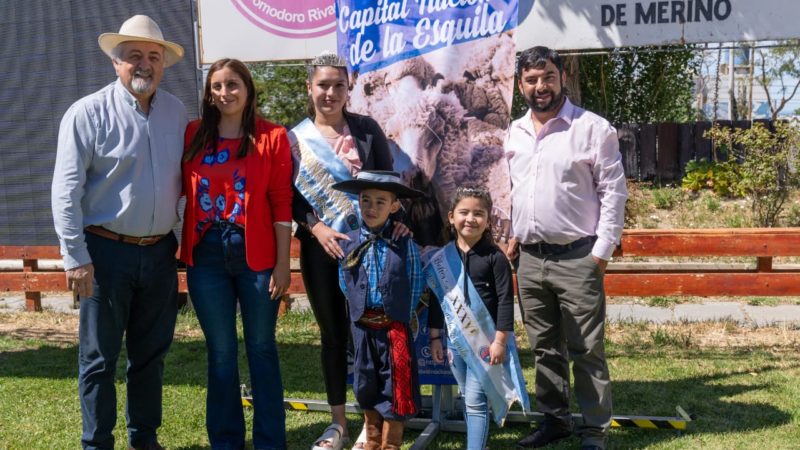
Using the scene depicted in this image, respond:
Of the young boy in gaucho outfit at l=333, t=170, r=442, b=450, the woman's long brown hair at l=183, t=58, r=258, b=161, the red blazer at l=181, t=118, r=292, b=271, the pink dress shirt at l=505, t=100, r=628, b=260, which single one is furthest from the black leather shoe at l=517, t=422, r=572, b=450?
the woman's long brown hair at l=183, t=58, r=258, b=161

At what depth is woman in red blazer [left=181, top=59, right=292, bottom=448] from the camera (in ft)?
13.0

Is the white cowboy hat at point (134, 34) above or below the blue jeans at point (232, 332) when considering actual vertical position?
above

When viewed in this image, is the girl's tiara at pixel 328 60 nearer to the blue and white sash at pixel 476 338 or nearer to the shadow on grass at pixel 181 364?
the blue and white sash at pixel 476 338

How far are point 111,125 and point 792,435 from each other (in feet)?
12.2

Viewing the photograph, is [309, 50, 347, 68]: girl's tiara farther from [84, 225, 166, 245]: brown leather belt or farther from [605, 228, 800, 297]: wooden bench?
[605, 228, 800, 297]: wooden bench

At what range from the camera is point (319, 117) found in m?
4.20

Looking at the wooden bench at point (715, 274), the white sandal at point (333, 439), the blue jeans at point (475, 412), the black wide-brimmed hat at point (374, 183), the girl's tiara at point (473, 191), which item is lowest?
the white sandal at point (333, 439)

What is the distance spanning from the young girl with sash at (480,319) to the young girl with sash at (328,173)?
0.32 m

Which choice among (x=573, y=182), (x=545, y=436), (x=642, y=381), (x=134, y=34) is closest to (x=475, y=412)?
(x=545, y=436)

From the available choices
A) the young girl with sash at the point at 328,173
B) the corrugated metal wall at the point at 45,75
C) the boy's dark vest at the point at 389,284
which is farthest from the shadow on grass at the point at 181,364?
the boy's dark vest at the point at 389,284

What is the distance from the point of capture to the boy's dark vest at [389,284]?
404cm

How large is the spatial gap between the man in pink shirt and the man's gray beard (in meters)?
1.75

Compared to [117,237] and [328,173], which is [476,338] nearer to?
[328,173]

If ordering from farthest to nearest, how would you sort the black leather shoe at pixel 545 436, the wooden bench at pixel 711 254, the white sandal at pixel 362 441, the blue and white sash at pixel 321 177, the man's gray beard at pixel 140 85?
the wooden bench at pixel 711 254 → the black leather shoe at pixel 545 436 → the white sandal at pixel 362 441 → the blue and white sash at pixel 321 177 → the man's gray beard at pixel 140 85
